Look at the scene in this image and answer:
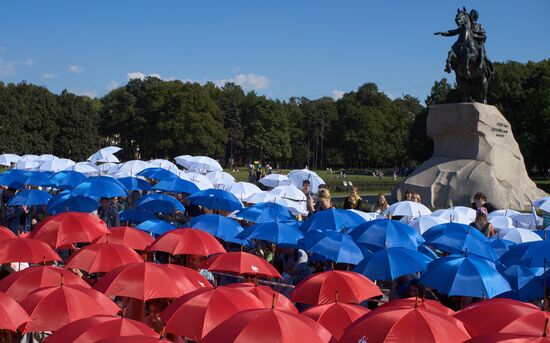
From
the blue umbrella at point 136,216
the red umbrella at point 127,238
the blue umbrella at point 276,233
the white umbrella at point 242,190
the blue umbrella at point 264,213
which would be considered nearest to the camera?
the red umbrella at point 127,238

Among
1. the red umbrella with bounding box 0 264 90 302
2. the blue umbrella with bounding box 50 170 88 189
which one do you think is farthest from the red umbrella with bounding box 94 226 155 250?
the blue umbrella with bounding box 50 170 88 189

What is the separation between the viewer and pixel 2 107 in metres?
70.4

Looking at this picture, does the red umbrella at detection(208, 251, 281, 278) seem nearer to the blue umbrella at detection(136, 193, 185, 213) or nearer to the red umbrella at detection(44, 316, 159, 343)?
the red umbrella at detection(44, 316, 159, 343)

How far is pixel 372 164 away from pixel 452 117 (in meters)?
65.6

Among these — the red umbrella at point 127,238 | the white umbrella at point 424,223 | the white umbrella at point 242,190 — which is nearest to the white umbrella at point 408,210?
the white umbrella at point 424,223

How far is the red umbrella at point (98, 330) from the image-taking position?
4.95m

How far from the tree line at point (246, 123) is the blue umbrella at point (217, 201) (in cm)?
4323

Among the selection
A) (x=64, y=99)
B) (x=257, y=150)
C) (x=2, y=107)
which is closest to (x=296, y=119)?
(x=257, y=150)

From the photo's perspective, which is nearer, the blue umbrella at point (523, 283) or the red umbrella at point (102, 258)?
the blue umbrella at point (523, 283)

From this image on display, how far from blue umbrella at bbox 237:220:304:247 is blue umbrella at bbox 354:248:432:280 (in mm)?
2019

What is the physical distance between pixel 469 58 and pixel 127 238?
1872cm

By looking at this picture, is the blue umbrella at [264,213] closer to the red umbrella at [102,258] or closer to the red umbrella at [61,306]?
the red umbrella at [102,258]

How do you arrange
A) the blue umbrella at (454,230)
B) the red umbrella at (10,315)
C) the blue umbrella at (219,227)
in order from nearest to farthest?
the red umbrella at (10,315)
the blue umbrella at (454,230)
the blue umbrella at (219,227)

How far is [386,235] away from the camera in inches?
404
